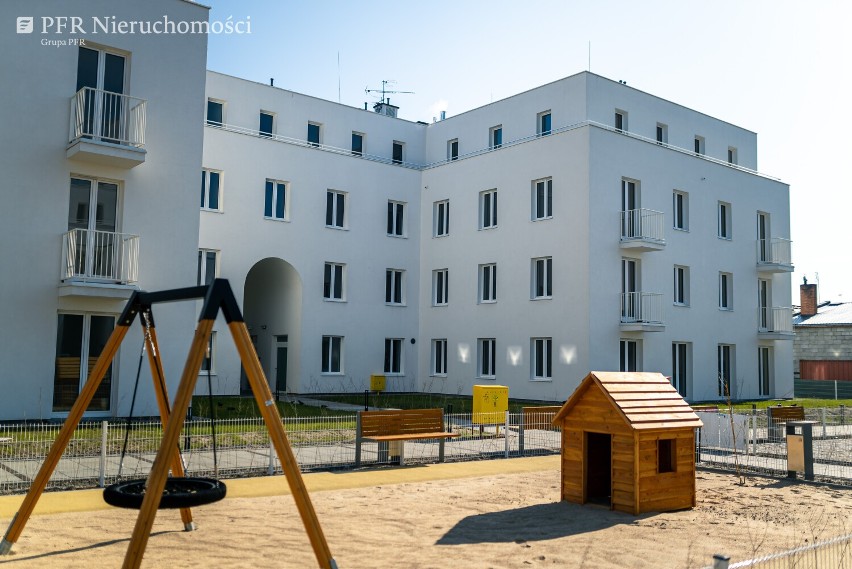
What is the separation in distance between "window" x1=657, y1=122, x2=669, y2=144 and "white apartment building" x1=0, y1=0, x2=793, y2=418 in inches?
4.8

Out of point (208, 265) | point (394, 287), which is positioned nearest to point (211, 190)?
point (208, 265)

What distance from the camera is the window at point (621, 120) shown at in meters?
32.6

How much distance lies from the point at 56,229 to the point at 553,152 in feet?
56.1

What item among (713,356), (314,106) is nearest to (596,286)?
(713,356)

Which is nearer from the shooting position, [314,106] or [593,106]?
[593,106]

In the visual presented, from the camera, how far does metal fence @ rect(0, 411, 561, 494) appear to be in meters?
11.3

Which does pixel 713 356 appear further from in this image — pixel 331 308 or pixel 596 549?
pixel 596 549

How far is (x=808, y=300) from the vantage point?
51.1 meters

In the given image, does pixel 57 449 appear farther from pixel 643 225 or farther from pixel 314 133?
pixel 314 133

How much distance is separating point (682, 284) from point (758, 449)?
15813 millimetres

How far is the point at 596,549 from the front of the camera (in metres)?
7.87

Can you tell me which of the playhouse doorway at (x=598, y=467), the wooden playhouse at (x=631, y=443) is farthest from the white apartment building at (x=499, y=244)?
the wooden playhouse at (x=631, y=443)

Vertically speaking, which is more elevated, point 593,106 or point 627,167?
point 593,106

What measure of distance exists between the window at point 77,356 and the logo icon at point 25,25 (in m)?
6.32
